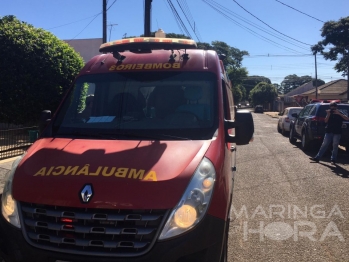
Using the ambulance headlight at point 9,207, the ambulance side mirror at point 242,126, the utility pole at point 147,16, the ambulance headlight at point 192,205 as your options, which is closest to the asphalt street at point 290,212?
the ambulance side mirror at point 242,126

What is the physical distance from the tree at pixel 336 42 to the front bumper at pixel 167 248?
39.4 metres

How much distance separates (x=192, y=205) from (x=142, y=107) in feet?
5.35

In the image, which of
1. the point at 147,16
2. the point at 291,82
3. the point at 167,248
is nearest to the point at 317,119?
A: the point at 147,16

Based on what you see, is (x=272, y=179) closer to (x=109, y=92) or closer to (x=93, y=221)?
(x=109, y=92)

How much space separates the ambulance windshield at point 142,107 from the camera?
4.20 metres

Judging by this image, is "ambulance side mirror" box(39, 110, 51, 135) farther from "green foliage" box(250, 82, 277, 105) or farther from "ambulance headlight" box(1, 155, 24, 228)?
"green foliage" box(250, 82, 277, 105)

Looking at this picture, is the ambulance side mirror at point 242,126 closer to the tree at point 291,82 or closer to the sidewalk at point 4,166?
A: the sidewalk at point 4,166

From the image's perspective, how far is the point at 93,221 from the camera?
10.3ft

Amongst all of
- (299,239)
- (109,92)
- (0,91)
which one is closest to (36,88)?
(0,91)

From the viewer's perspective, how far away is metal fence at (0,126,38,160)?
10.7 m

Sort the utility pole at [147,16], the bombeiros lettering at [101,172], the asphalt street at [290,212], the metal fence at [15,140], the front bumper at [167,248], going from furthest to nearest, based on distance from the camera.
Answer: the utility pole at [147,16]
the metal fence at [15,140]
the asphalt street at [290,212]
the bombeiros lettering at [101,172]
the front bumper at [167,248]

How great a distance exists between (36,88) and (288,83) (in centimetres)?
14232

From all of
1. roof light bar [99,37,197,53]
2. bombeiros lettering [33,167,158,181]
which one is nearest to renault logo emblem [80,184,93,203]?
bombeiros lettering [33,167,158,181]

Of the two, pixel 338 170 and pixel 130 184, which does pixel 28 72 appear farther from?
pixel 130 184
